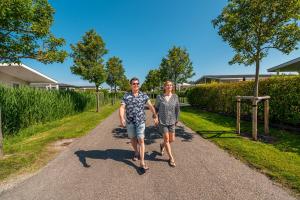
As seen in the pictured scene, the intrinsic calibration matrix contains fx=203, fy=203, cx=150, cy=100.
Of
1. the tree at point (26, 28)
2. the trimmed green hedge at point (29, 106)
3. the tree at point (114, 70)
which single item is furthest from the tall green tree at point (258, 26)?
the tree at point (114, 70)

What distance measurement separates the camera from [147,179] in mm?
3818

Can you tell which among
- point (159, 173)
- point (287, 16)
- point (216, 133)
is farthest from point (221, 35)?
point (159, 173)

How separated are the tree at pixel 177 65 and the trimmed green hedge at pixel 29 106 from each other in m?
15.8

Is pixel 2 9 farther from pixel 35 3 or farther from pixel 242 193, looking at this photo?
pixel 242 193

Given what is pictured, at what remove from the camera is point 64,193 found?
3324 millimetres

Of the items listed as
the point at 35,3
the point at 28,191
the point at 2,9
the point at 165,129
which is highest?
the point at 35,3

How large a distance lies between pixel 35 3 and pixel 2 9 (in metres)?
1.35

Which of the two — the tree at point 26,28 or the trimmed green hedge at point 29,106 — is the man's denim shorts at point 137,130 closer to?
the tree at point 26,28

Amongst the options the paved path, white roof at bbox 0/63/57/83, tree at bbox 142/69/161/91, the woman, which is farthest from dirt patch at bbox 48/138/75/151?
tree at bbox 142/69/161/91

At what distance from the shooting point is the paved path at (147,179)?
324 cm

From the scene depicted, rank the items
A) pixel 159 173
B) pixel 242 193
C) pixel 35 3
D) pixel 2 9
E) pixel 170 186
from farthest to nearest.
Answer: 1. pixel 35 3
2. pixel 2 9
3. pixel 159 173
4. pixel 170 186
5. pixel 242 193

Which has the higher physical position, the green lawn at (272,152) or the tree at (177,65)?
the tree at (177,65)

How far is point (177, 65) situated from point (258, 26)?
68.1 feet

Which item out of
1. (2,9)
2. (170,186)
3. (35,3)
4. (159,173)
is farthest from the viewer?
(35,3)
